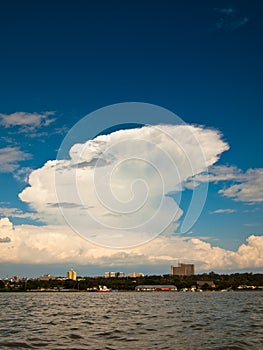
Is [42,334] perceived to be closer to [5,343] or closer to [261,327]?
[5,343]

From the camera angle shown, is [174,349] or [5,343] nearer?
→ [174,349]

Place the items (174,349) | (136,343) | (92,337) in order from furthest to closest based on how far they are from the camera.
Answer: (92,337)
(136,343)
(174,349)

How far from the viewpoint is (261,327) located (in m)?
39.0

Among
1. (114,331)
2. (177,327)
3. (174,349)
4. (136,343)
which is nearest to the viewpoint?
(174,349)

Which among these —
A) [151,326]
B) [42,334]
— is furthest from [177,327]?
[42,334]

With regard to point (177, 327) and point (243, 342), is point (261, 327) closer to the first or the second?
point (177, 327)

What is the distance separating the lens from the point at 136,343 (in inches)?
1102

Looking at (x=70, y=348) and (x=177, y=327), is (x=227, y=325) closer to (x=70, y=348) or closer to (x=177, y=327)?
(x=177, y=327)

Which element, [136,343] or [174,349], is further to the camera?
[136,343]

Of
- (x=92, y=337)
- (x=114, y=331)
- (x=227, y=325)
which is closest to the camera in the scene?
(x=92, y=337)

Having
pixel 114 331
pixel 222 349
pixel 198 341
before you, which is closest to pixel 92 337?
pixel 114 331

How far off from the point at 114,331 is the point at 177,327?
582 centimetres

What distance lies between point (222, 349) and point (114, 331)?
11.1 meters

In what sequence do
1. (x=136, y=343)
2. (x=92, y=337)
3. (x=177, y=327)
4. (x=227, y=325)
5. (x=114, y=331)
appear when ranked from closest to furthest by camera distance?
(x=136, y=343)
(x=92, y=337)
(x=114, y=331)
(x=177, y=327)
(x=227, y=325)
